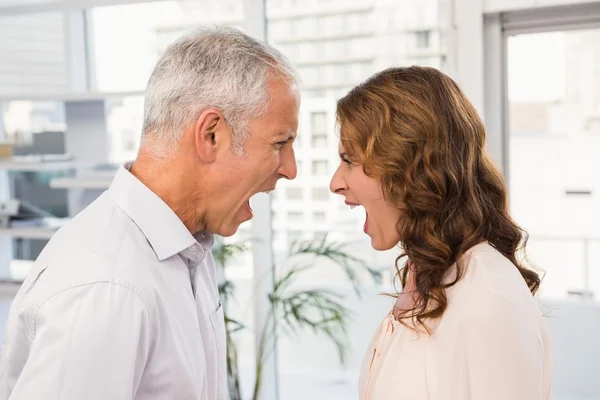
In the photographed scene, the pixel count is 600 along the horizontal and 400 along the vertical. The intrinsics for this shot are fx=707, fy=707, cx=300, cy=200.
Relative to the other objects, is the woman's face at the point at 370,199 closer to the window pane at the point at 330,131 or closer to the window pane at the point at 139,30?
the window pane at the point at 330,131

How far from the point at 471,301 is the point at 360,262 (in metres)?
1.91

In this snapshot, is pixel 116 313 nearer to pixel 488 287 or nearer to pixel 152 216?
pixel 152 216

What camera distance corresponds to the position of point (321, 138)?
11.0ft

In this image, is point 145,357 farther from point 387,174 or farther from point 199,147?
point 387,174

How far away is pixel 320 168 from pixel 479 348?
215 centimetres

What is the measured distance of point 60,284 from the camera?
1.11m

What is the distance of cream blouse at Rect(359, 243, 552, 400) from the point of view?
4.12ft

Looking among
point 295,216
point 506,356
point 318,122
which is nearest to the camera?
point 506,356

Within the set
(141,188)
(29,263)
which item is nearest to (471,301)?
(141,188)

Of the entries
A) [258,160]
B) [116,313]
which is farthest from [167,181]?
[116,313]

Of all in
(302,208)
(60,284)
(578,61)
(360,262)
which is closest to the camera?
(60,284)

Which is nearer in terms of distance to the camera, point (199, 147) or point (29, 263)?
point (199, 147)

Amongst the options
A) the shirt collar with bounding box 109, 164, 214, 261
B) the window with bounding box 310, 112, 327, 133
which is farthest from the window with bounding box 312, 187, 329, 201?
the shirt collar with bounding box 109, 164, 214, 261

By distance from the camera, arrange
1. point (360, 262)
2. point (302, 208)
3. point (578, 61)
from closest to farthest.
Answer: point (578, 61), point (360, 262), point (302, 208)
